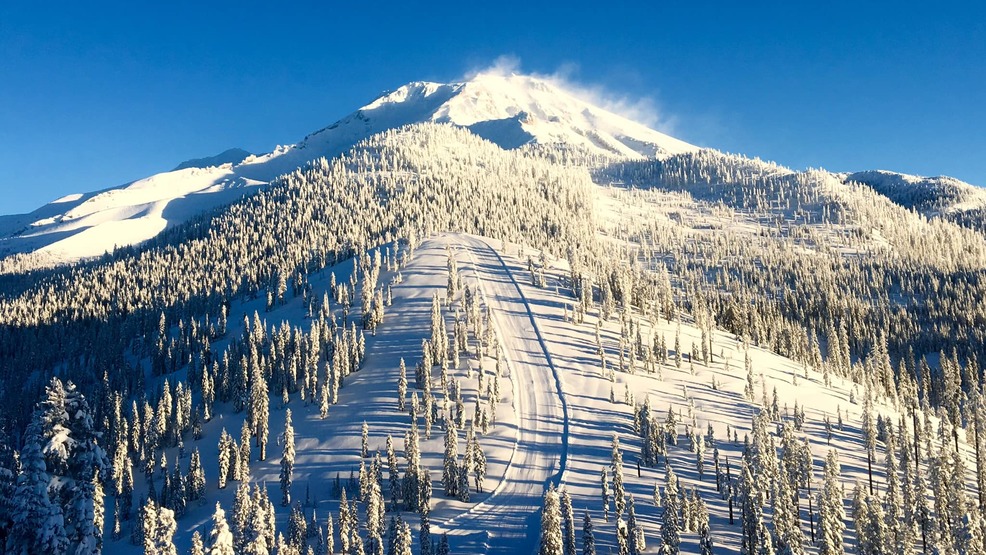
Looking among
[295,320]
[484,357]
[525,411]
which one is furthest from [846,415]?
[295,320]

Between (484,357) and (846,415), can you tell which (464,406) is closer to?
(484,357)

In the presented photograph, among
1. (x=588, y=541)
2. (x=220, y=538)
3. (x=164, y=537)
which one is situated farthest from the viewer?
(x=588, y=541)

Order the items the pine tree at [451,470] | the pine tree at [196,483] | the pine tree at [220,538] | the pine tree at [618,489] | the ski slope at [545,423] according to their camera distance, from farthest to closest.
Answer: the pine tree at [196,483] → the pine tree at [451,470] → the ski slope at [545,423] → the pine tree at [618,489] → the pine tree at [220,538]

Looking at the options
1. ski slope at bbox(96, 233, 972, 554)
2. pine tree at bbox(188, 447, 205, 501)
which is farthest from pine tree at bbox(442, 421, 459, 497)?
pine tree at bbox(188, 447, 205, 501)

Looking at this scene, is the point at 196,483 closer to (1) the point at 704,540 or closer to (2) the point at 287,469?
(2) the point at 287,469

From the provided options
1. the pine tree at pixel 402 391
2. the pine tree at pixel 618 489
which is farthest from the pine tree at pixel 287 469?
the pine tree at pixel 618 489

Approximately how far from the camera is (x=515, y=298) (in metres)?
179

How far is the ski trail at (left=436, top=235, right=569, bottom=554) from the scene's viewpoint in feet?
279

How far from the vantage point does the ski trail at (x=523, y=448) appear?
84.9 metres

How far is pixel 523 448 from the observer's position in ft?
358

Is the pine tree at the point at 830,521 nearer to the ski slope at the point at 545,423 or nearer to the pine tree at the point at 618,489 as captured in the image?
the ski slope at the point at 545,423

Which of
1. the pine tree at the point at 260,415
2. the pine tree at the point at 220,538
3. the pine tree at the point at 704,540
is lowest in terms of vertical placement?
the pine tree at the point at 704,540

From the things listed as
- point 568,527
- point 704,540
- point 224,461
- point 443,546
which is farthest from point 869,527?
point 224,461

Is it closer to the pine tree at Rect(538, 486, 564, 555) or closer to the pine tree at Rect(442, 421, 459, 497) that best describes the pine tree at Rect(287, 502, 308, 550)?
the pine tree at Rect(442, 421, 459, 497)
